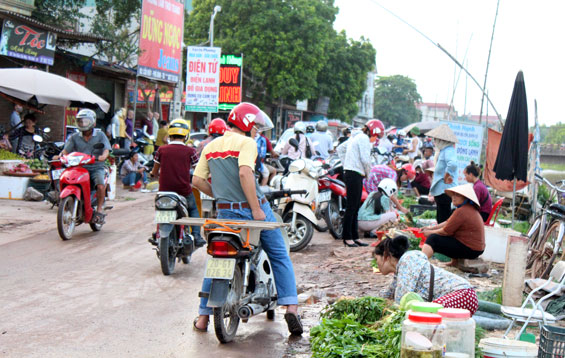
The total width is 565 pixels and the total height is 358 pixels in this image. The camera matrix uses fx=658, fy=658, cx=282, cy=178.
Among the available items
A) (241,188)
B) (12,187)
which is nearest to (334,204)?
(241,188)

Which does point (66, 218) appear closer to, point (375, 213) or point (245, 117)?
point (245, 117)

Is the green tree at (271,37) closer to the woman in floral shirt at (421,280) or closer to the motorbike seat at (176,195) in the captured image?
the motorbike seat at (176,195)

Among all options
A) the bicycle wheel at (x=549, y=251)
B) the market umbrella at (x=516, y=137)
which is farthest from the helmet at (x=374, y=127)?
the bicycle wheel at (x=549, y=251)

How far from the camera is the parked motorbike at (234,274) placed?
483cm

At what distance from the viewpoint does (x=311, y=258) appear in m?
9.21

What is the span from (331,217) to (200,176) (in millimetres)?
5598

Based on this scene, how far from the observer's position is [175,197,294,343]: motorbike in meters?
4.83

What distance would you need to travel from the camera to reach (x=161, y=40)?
2294 cm

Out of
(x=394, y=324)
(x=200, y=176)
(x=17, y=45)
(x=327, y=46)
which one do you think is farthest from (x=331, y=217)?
(x=327, y=46)

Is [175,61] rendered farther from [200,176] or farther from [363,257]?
[200,176]

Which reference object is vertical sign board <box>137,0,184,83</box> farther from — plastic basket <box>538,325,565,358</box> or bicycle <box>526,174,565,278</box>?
plastic basket <box>538,325,565,358</box>

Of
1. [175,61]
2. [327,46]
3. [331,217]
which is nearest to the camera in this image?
[331,217]

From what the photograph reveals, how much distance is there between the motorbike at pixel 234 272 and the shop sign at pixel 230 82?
1974 cm

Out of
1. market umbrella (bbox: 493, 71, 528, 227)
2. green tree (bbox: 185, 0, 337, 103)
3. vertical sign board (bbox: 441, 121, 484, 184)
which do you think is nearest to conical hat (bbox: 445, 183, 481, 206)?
market umbrella (bbox: 493, 71, 528, 227)
